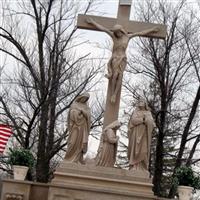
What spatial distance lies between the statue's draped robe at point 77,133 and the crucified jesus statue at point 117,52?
1.11 m

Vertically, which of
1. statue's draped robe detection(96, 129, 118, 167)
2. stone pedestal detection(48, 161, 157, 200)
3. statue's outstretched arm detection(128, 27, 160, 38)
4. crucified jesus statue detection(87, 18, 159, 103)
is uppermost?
statue's outstretched arm detection(128, 27, 160, 38)

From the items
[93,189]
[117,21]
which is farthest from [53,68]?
[93,189]

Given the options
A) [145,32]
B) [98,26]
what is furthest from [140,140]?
[98,26]

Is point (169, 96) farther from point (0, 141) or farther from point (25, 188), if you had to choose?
point (25, 188)

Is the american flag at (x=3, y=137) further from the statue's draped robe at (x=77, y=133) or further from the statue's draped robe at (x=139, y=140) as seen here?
the statue's draped robe at (x=139, y=140)

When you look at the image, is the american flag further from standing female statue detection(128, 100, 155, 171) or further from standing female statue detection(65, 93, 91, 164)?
standing female statue detection(128, 100, 155, 171)

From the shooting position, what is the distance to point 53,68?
720 inches

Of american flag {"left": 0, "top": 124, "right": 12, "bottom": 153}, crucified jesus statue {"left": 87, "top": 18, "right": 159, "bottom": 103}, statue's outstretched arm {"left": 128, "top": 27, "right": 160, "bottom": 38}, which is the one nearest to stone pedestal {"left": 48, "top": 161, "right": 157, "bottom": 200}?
crucified jesus statue {"left": 87, "top": 18, "right": 159, "bottom": 103}

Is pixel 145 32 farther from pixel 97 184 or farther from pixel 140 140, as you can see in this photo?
pixel 97 184

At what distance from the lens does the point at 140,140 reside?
11266 mm

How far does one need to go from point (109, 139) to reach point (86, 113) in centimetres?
77

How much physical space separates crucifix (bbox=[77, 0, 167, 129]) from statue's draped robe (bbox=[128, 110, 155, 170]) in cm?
88

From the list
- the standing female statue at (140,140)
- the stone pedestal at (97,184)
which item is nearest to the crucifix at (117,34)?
the standing female statue at (140,140)

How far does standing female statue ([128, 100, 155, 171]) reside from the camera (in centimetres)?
1124
